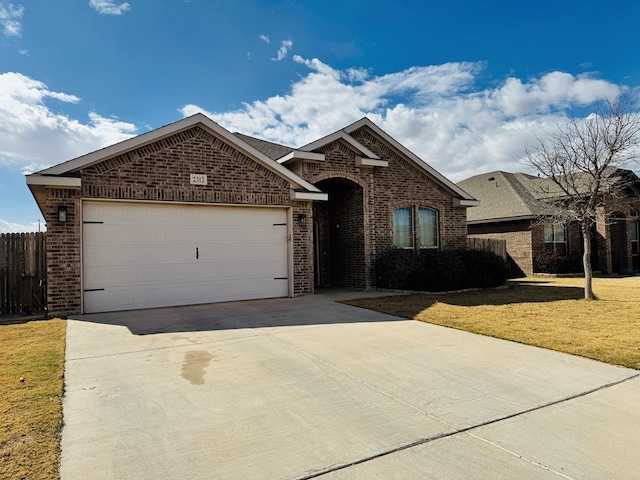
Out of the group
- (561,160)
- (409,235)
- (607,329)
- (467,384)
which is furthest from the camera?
(409,235)

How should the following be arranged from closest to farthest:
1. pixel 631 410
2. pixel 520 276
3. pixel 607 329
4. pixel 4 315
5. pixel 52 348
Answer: pixel 631 410 < pixel 52 348 < pixel 607 329 < pixel 4 315 < pixel 520 276

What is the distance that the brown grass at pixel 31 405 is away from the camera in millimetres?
2871

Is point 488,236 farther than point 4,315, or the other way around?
point 488,236

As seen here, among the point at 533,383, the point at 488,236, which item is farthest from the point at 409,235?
the point at 533,383

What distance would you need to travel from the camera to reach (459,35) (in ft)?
42.7

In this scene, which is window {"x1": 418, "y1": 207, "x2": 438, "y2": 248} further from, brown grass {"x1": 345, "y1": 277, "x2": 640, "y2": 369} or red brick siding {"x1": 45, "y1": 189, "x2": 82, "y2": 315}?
red brick siding {"x1": 45, "y1": 189, "x2": 82, "y2": 315}

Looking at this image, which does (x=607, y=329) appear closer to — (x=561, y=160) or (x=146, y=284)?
(x=561, y=160)

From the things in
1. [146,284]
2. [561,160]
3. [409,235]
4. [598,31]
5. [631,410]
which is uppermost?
[598,31]

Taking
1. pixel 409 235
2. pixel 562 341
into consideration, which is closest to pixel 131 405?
pixel 562 341

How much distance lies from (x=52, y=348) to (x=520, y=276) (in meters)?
19.7

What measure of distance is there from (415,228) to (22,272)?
11809 millimetres

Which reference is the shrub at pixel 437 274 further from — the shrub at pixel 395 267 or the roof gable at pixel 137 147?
the roof gable at pixel 137 147

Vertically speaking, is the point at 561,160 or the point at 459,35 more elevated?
the point at 459,35

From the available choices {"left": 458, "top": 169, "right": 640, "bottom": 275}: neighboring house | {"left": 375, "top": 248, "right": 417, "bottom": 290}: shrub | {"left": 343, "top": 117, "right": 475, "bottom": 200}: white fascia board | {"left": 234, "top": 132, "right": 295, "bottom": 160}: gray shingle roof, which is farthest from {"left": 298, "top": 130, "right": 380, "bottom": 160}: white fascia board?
{"left": 458, "top": 169, "right": 640, "bottom": 275}: neighboring house
